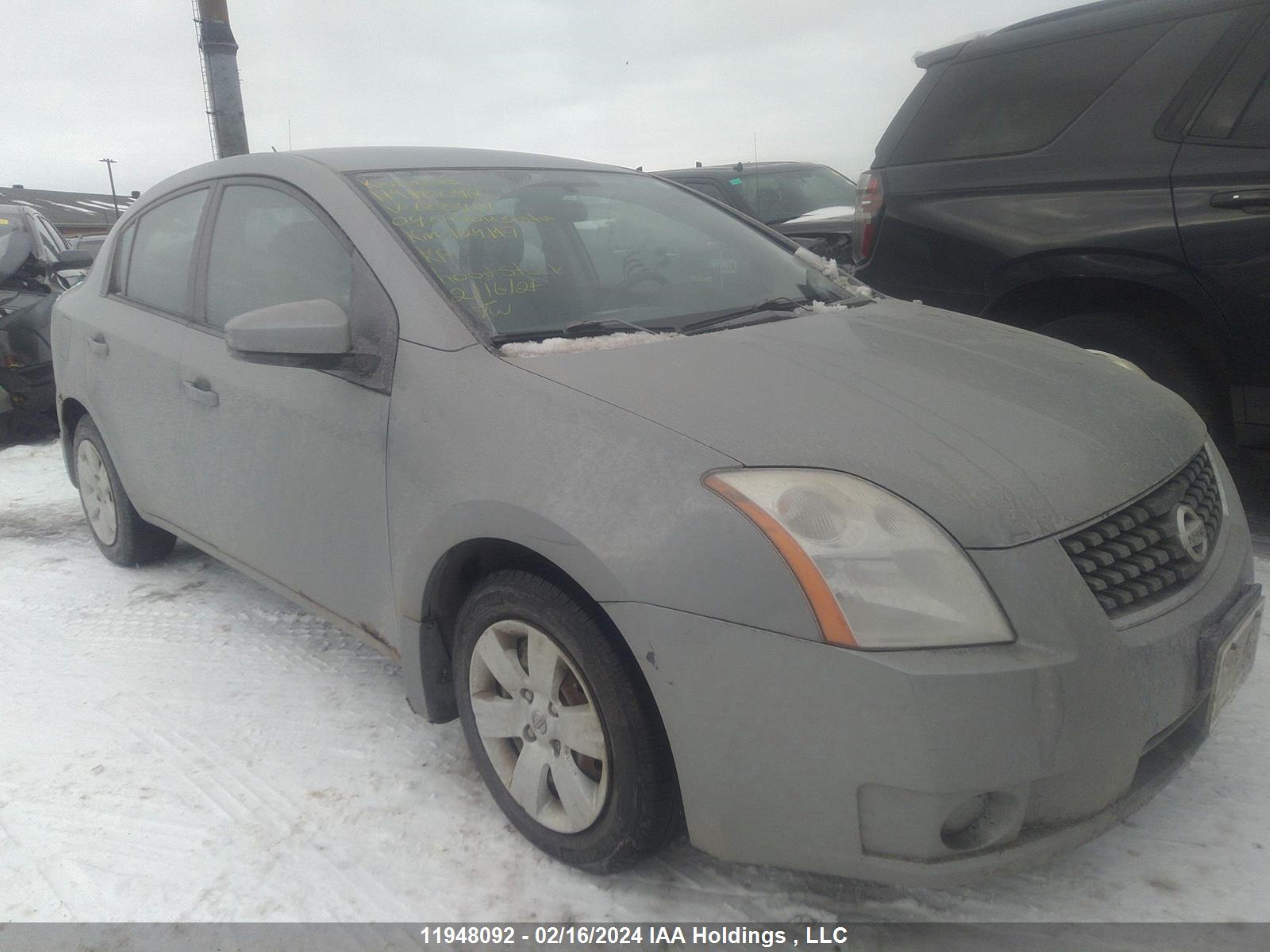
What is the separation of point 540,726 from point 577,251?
1.32 metres

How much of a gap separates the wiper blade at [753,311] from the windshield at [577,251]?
0.02 meters

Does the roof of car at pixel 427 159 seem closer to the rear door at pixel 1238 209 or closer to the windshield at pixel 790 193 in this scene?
the rear door at pixel 1238 209

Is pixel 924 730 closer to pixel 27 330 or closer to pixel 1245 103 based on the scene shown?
pixel 1245 103

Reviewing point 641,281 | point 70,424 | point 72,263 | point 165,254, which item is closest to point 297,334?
point 641,281

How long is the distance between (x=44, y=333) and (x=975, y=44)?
563cm

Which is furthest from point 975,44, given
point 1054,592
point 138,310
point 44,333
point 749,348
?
point 44,333

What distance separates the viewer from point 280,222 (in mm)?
2885

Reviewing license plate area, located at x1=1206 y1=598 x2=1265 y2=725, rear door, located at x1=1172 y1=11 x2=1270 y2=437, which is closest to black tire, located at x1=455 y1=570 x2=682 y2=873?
license plate area, located at x1=1206 y1=598 x2=1265 y2=725

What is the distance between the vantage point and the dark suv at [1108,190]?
3.39 m

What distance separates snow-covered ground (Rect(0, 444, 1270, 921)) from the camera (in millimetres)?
2045

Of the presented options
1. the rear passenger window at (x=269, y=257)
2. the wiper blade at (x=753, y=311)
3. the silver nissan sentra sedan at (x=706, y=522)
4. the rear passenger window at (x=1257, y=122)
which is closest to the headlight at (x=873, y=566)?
the silver nissan sentra sedan at (x=706, y=522)

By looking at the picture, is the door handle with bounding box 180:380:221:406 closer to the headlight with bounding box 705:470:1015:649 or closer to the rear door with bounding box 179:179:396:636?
the rear door with bounding box 179:179:396:636

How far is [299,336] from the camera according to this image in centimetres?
236

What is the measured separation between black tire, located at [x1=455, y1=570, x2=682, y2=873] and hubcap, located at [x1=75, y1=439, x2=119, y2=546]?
2.56 m
